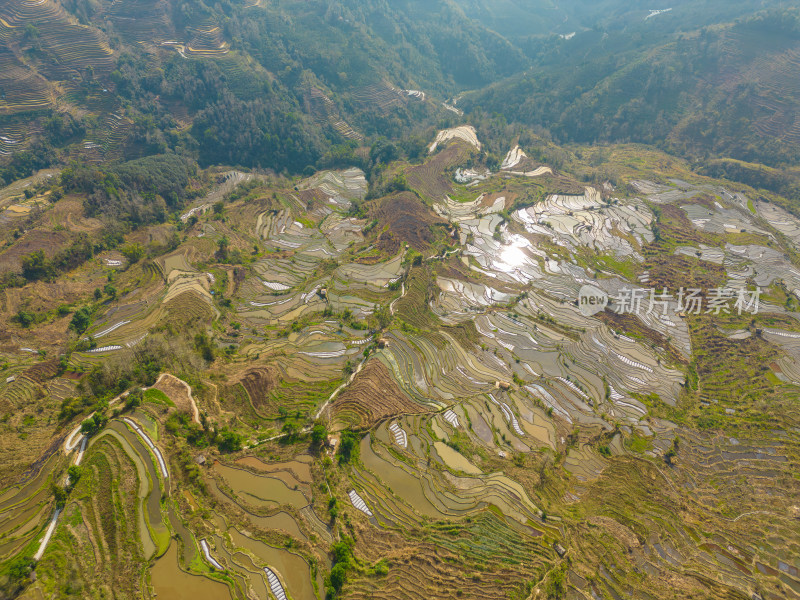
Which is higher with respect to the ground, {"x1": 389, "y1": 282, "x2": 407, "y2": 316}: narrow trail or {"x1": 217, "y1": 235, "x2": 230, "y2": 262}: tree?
{"x1": 217, "y1": 235, "x2": 230, "y2": 262}: tree

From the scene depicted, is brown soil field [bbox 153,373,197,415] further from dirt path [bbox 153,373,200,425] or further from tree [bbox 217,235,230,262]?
tree [bbox 217,235,230,262]

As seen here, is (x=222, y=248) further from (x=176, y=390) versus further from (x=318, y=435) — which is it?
(x=318, y=435)

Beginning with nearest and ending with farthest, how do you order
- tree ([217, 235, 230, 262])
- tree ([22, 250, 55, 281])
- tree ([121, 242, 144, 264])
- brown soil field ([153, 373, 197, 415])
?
brown soil field ([153, 373, 197, 415]), tree ([22, 250, 55, 281]), tree ([121, 242, 144, 264]), tree ([217, 235, 230, 262])

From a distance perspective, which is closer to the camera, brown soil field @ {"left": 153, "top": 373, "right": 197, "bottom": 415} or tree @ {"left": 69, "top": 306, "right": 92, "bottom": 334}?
brown soil field @ {"left": 153, "top": 373, "right": 197, "bottom": 415}

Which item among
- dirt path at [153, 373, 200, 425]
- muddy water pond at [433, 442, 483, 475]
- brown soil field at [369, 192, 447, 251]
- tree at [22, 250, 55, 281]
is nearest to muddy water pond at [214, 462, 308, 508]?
dirt path at [153, 373, 200, 425]

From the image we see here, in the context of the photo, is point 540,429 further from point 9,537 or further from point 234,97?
point 234,97

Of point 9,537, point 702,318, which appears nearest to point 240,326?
point 9,537

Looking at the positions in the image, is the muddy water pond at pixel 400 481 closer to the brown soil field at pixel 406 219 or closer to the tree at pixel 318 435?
the tree at pixel 318 435

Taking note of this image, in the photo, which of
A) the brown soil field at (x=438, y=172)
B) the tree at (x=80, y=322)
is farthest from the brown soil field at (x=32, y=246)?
the brown soil field at (x=438, y=172)
